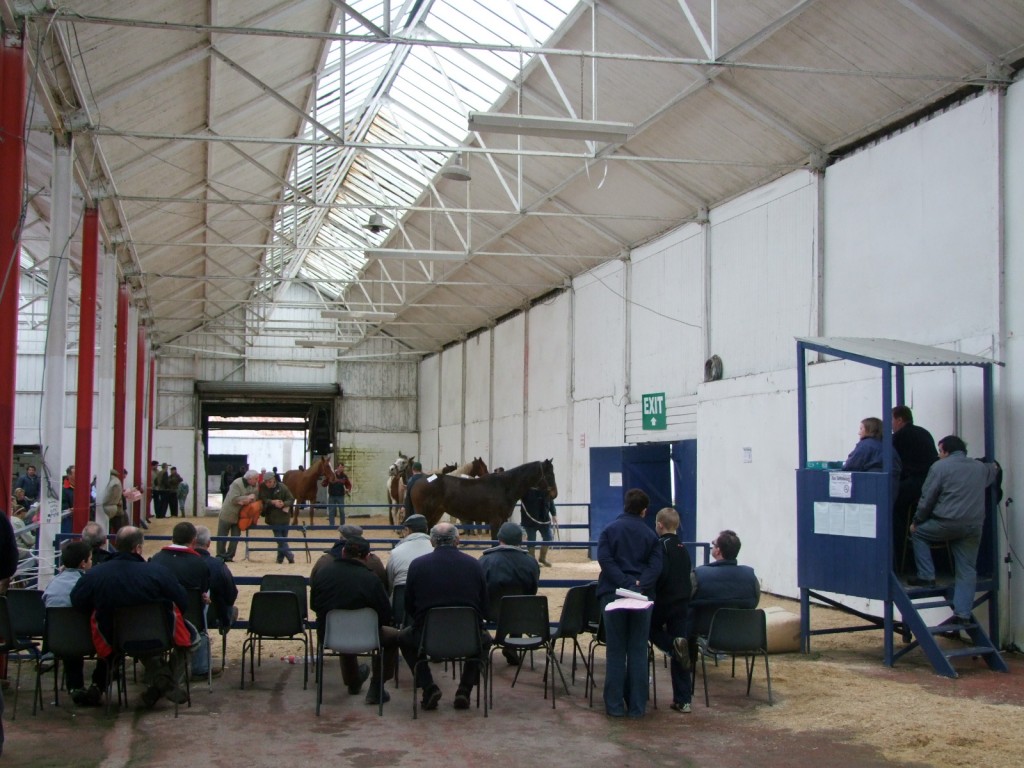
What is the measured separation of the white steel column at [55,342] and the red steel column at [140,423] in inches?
539

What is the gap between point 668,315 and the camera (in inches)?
682

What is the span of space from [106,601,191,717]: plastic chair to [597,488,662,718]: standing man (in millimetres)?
2858

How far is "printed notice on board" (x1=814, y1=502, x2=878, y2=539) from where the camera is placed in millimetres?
8734

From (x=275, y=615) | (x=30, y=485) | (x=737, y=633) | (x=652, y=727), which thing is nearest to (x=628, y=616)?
(x=652, y=727)

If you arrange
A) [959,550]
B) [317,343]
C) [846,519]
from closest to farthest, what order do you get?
[959,550]
[846,519]
[317,343]

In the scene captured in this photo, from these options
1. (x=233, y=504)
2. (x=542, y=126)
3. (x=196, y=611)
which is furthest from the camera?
(x=233, y=504)

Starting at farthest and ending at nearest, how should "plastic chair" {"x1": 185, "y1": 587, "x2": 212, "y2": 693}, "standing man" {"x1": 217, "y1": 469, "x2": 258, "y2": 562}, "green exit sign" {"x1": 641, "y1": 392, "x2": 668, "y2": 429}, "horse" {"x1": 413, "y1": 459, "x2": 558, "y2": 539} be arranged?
"green exit sign" {"x1": 641, "y1": 392, "x2": 668, "y2": 429} < "horse" {"x1": 413, "y1": 459, "x2": 558, "y2": 539} < "standing man" {"x1": 217, "y1": 469, "x2": 258, "y2": 562} < "plastic chair" {"x1": 185, "y1": 587, "x2": 212, "y2": 693}

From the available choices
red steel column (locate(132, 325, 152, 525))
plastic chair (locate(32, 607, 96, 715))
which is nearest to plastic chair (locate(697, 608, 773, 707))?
plastic chair (locate(32, 607, 96, 715))

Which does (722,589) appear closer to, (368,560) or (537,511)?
(368,560)

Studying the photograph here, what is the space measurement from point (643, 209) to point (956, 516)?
962 centimetres

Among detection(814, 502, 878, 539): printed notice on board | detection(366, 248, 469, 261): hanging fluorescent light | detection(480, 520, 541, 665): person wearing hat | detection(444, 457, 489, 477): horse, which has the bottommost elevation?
detection(480, 520, 541, 665): person wearing hat

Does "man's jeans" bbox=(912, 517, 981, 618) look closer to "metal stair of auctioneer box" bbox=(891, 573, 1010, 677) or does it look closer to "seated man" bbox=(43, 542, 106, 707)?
"metal stair of auctioneer box" bbox=(891, 573, 1010, 677)

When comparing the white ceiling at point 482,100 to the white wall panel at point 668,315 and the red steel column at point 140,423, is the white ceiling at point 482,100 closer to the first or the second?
the white wall panel at point 668,315

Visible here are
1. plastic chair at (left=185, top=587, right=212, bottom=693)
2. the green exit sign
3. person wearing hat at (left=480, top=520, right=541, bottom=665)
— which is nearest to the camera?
plastic chair at (left=185, top=587, right=212, bottom=693)
